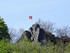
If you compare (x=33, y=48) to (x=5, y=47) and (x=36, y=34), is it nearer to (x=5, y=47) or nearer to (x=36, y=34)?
(x=5, y=47)

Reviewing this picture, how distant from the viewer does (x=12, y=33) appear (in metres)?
58.8

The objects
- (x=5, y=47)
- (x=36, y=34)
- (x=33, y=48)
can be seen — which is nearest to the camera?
(x=33, y=48)

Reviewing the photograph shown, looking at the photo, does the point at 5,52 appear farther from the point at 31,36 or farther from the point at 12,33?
the point at 12,33

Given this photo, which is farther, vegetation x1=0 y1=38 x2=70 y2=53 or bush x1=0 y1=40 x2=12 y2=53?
bush x1=0 y1=40 x2=12 y2=53

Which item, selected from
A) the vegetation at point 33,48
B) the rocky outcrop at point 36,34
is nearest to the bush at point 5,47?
the vegetation at point 33,48

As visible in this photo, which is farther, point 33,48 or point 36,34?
point 36,34

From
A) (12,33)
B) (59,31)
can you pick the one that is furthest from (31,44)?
(12,33)

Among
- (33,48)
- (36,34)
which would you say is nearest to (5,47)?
(33,48)

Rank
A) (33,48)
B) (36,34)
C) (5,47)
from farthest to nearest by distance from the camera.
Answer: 1. (36,34)
2. (5,47)
3. (33,48)

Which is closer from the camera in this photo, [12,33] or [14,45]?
[14,45]

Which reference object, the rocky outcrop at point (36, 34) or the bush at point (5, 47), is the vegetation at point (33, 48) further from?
the rocky outcrop at point (36, 34)

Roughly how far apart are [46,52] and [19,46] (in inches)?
79.1

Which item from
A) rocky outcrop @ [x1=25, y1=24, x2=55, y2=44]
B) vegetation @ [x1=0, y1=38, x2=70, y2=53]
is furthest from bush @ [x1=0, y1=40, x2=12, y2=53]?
rocky outcrop @ [x1=25, y1=24, x2=55, y2=44]

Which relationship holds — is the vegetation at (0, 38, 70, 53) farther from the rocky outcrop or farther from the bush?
the rocky outcrop
